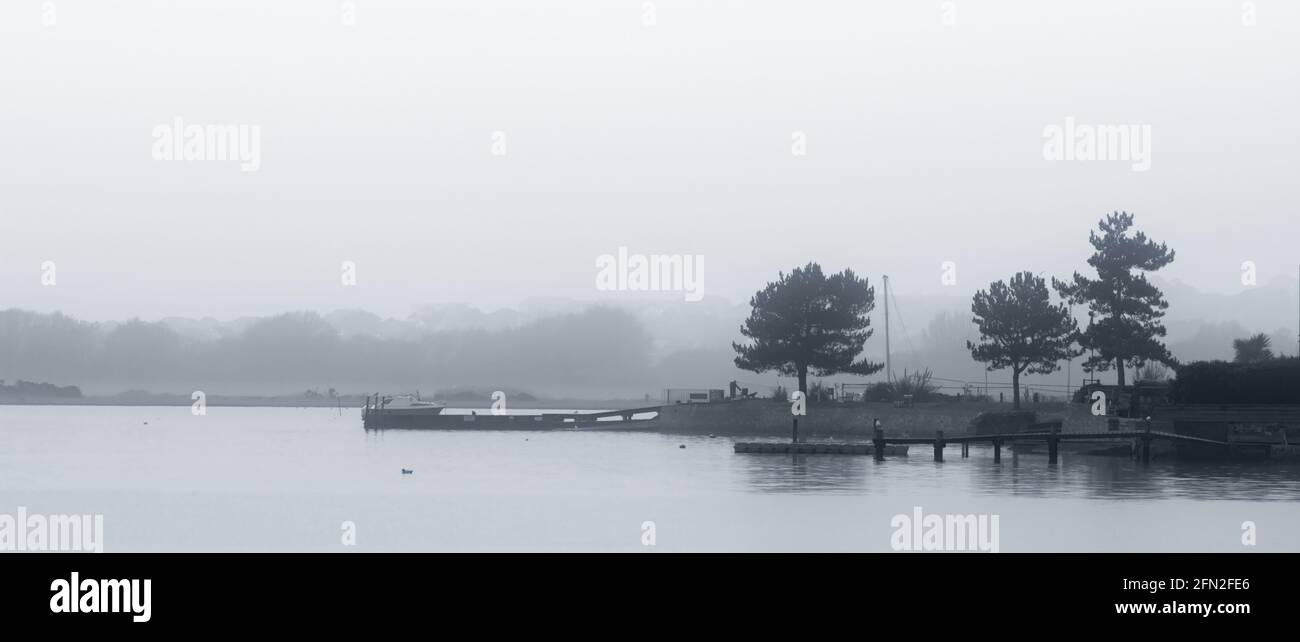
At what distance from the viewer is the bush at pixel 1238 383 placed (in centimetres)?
6706

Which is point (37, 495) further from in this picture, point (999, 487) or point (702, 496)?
point (999, 487)

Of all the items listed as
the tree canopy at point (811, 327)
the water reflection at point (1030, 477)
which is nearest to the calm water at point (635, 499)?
the water reflection at point (1030, 477)

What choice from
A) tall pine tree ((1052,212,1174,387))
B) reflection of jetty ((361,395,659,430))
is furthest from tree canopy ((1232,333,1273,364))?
reflection of jetty ((361,395,659,430))

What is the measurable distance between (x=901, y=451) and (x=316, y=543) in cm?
4607

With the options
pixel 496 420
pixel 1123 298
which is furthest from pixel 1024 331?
pixel 496 420

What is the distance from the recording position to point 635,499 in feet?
167

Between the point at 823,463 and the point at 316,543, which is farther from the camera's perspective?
the point at 823,463

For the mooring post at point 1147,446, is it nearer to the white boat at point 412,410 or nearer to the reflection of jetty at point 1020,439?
the reflection of jetty at point 1020,439

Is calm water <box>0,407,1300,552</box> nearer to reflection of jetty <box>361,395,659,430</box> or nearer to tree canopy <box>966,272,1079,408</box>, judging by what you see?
tree canopy <box>966,272,1079,408</box>

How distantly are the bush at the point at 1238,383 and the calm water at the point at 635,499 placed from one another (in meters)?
4.99

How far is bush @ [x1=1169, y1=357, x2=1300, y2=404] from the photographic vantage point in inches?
2640

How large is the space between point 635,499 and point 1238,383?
35.2 metres
